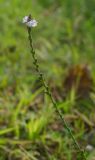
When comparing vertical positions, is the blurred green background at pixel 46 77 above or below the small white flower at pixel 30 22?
above

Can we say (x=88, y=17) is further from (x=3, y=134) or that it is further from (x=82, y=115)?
(x=3, y=134)

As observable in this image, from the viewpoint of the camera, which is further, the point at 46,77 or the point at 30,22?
the point at 46,77

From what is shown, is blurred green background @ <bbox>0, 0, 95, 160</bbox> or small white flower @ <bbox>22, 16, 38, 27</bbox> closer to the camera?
small white flower @ <bbox>22, 16, 38, 27</bbox>

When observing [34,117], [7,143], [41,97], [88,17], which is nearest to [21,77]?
[41,97]

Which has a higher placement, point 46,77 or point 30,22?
point 46,77

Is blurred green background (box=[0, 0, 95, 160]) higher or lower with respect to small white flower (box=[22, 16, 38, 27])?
higher

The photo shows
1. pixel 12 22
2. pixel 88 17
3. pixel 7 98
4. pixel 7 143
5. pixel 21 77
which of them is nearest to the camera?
pixel 7 143

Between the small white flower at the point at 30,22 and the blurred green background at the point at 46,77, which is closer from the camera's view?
the small white flower at the point at 30,22

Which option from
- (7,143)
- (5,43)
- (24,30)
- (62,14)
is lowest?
(7,143)
